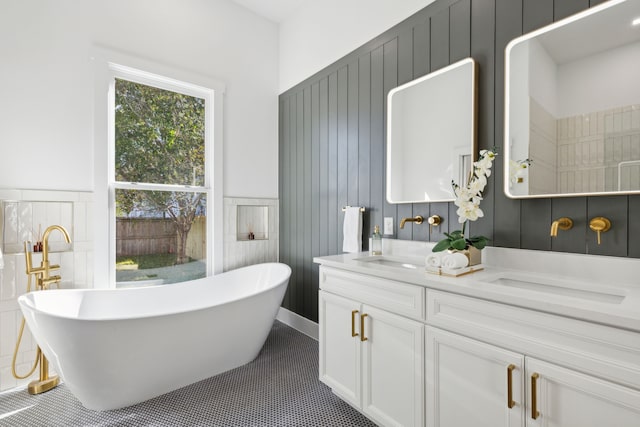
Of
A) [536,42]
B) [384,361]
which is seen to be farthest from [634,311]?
[536,42]

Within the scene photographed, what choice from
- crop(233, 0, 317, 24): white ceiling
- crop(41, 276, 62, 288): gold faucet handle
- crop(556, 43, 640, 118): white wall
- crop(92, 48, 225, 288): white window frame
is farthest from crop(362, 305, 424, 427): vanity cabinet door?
crop(233, 0, 317, 24): white ceiling

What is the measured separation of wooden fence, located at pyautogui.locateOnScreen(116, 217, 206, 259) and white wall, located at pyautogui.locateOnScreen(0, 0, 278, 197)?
44 cm

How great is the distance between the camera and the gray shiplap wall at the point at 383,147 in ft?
4.75

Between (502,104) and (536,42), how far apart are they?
0.30 meters

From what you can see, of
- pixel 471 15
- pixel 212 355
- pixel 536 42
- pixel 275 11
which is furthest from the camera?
pixel 275 11

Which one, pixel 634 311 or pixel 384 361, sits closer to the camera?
pixel 634 311

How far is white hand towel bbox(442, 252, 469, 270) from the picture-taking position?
1430 millimetres

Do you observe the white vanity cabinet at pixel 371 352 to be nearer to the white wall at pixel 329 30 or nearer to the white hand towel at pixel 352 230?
the white hand towel at pixel 352 230

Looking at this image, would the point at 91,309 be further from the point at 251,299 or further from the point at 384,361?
the point at 384,361

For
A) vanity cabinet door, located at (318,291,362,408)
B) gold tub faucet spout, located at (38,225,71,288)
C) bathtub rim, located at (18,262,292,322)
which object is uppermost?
gold tub faucet spout, located at (38,225,71,288)

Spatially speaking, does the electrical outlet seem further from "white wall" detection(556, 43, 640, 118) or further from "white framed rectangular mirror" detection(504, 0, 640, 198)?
"white wall" detection(556, 43, 640, 118)

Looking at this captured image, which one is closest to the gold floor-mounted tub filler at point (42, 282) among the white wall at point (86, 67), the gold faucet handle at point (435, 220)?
the white wall at point (86, 67)

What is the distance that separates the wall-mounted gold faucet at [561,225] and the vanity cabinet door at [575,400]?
2.01 feet

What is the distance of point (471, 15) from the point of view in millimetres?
1772
